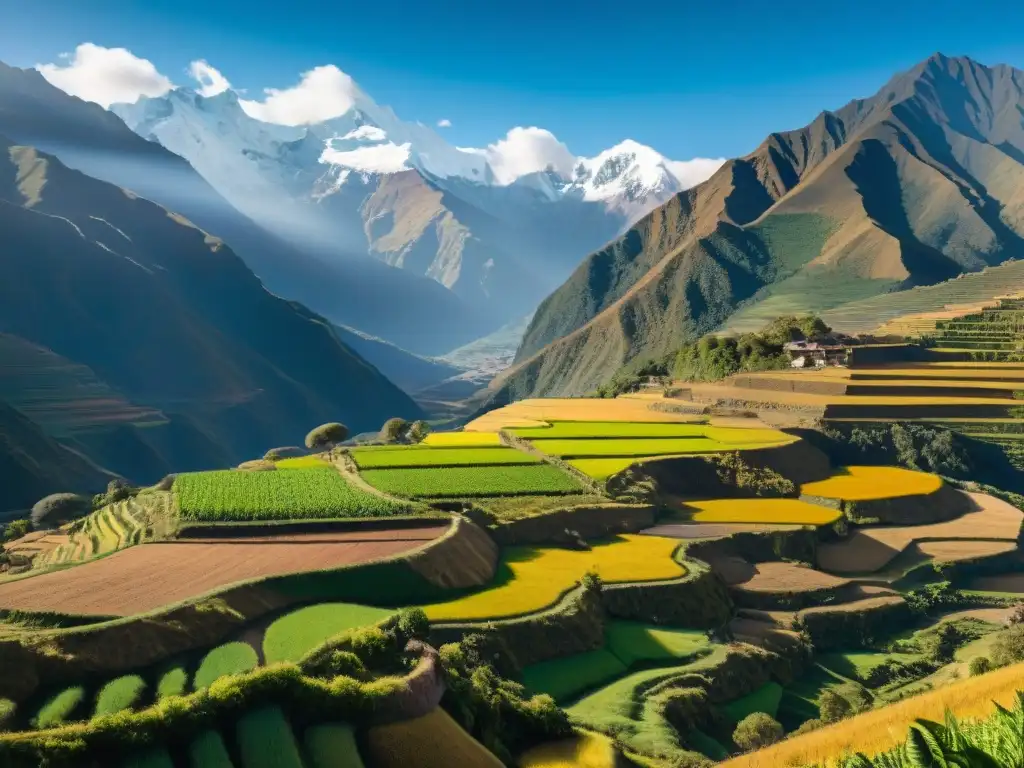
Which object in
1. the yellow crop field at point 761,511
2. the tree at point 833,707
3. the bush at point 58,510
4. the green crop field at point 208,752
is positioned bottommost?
the bush at point 58,510

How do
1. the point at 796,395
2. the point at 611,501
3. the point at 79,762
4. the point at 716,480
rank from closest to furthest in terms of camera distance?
the point at 79,762, the point at 611,501, the point at 716,480, the point at 796,395

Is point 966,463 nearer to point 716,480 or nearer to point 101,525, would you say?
point 716,480

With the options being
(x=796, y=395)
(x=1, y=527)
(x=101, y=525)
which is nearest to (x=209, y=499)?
(x=101, y=525)

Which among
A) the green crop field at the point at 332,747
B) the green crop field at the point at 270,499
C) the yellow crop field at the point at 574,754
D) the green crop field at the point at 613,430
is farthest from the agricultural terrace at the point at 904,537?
the green crop field at the point at 332,747

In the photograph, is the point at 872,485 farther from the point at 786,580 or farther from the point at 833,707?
the point at 833,707

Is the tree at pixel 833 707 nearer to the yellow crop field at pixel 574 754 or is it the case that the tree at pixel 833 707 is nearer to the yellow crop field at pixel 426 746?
the yellow crop field at pixel 574 754

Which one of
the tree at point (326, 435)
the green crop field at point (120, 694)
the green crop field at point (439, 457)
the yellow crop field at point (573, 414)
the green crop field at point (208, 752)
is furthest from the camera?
the tree at point (326, 435)
